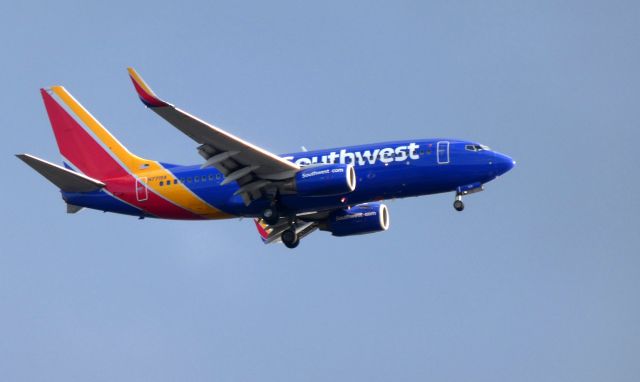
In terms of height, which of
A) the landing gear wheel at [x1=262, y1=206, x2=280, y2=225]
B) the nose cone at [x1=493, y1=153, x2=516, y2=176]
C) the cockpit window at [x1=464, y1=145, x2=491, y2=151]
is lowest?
the landing gear wheel at [x1=262, y1=206, x2=280, y2=225]

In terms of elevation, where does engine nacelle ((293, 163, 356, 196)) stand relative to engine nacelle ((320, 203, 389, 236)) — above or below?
above

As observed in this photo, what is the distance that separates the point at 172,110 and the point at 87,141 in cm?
1415

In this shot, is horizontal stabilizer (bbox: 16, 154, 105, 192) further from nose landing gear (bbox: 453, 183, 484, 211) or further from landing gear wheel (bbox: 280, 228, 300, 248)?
nose landing gear (bbox: 453, 183, 484, 211)

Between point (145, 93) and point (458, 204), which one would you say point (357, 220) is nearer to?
point (458, 204)

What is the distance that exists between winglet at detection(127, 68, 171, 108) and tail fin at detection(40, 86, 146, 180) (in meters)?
11.4

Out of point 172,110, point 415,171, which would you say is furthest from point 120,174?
point 415,171

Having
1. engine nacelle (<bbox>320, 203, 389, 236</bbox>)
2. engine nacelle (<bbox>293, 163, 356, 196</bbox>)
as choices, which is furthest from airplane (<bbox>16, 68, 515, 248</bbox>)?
engine nacelle (<bbox>320, 203, 389, 236</bbox>)

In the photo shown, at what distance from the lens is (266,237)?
72188mm

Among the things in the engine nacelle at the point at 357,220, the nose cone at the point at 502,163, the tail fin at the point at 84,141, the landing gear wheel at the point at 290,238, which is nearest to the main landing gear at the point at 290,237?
the landing gear wheel at the point at 290,238

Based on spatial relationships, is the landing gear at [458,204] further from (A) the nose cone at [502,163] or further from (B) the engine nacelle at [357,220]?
(B) the engine nacelle at [357,220]

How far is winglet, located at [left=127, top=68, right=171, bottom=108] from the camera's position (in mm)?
55938

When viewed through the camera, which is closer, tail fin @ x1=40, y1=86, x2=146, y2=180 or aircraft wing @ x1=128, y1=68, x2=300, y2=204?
aircraft wing @ x1=128, y1=68, x2=300, y2=204

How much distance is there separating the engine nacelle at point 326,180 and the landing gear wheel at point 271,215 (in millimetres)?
1951

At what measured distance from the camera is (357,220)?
69.5m
